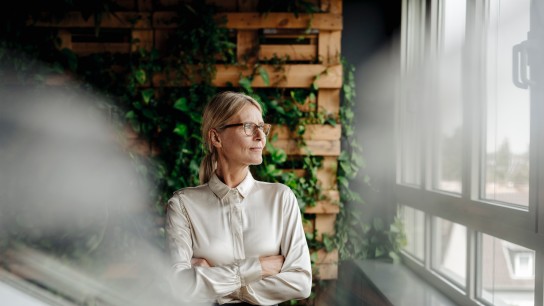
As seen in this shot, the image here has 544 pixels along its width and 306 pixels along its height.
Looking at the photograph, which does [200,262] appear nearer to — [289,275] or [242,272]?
[242,272]

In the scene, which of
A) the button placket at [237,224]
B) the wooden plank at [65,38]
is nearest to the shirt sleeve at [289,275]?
the button placket at [237,224]

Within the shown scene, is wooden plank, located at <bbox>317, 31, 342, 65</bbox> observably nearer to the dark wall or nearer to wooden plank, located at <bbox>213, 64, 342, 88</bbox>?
wooden plank, located at <bbox>213, 64, 342, 88</bbox>

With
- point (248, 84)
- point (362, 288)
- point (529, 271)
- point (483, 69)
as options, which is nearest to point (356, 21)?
point (248, 84)

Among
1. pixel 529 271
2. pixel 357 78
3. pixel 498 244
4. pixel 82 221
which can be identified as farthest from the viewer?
pixel 357 78

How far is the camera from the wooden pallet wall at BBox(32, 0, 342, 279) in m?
3.09

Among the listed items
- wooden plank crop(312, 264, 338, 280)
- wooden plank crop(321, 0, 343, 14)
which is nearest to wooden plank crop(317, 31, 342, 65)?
wooden plank crop(321, 0, 343, 14)

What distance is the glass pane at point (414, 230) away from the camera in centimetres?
292

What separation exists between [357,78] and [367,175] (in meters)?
0.69

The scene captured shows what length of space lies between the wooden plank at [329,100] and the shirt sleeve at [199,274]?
75.8 inches

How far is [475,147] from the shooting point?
214 cm

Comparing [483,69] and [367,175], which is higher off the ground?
[483,69]

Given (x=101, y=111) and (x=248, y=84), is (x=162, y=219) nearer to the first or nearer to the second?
(x=101, y=111)

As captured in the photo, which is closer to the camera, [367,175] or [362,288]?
[362,288]

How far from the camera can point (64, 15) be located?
3018 mm
